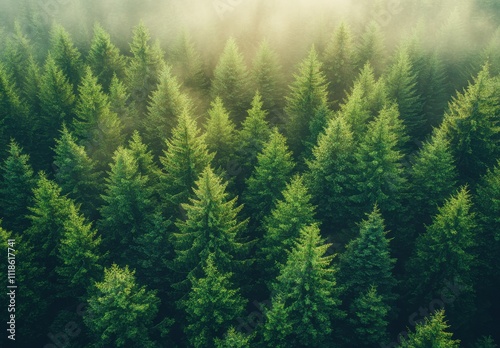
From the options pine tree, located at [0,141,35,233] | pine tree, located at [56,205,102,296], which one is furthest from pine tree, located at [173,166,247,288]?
pine tree, located at [0,141,35,233]

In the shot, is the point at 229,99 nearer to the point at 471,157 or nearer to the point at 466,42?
the point at 471,157

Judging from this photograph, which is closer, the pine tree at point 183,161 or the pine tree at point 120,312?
the pine tree at point 120,312

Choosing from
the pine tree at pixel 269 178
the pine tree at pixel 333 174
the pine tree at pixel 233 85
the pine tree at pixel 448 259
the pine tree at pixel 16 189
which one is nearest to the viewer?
the pine tree at pixel 448 259

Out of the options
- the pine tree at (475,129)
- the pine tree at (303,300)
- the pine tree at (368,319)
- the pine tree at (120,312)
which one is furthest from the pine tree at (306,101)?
the pine tree at (120,312)

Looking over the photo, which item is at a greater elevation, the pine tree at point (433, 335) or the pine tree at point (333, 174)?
the pine tree at point (333, 174)

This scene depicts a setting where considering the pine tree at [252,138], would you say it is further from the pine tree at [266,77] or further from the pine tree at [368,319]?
the pine tree at [368,319]

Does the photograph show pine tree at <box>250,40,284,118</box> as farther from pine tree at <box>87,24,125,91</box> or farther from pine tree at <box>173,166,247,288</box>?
pine tree at <box>173,166,247,288</box>

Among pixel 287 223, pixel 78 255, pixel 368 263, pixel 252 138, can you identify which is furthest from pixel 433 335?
pixel 78 255

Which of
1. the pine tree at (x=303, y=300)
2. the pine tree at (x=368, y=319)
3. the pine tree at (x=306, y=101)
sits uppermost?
the pine tree at (x=306, y=101)
